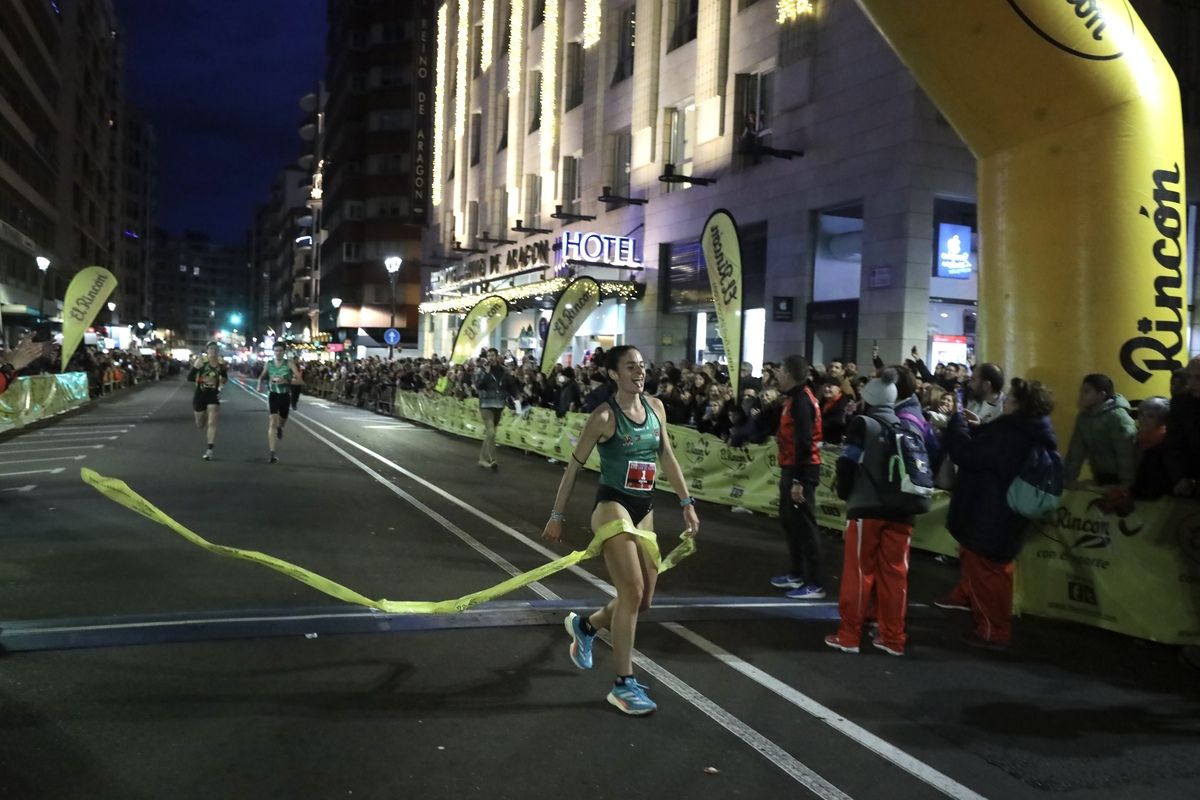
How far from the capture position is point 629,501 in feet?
16.7

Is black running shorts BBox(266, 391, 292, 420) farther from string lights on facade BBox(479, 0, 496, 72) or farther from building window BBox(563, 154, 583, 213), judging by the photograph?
string lights on facade BBox(479, 0, 496, 72)

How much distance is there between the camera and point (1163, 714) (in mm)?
5137

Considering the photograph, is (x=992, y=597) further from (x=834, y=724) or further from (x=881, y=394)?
(x=834, y=724)

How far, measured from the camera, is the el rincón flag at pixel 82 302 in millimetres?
22156

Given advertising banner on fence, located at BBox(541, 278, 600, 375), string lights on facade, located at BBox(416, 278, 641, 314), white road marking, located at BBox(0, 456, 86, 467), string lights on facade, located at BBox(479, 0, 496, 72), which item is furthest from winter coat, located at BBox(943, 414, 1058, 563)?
string lights on facade, located at BBox(479, 0, 496, 72)

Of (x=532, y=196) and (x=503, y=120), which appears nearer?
(x=532, y=196)

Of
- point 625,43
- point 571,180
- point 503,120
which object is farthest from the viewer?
point 503,120

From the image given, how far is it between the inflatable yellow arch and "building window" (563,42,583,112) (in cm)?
2714

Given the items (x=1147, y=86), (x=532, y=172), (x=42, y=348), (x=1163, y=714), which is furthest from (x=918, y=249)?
(x=532, y=172)

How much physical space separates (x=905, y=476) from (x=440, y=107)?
47900 millimetres

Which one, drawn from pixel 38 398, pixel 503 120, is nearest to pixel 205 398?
pixel 38 398

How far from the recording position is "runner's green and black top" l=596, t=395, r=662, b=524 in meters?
5.07

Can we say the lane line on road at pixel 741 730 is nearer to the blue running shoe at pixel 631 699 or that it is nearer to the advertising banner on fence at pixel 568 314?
the blue running shoe at pixel 631 699

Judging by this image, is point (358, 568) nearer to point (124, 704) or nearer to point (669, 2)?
point (124, 704)
